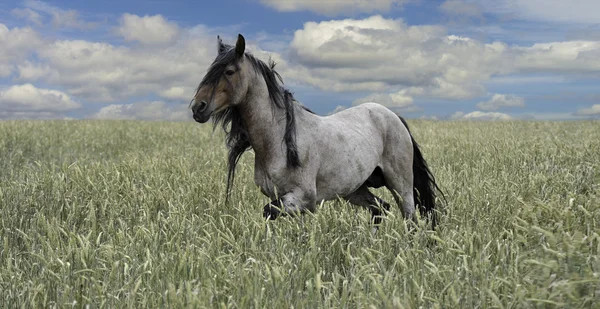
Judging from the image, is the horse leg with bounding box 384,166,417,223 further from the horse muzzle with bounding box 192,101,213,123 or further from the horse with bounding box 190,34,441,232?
the horse muzzle with bounding box 192,101,213,123

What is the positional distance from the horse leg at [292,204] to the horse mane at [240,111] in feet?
0.83

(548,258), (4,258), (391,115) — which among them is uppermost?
(391,115)

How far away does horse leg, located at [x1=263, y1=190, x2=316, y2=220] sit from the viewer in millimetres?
4172

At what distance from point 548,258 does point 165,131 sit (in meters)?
16.7

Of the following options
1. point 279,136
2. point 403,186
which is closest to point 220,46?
point 279,136

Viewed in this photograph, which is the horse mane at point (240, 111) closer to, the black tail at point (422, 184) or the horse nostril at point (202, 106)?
the horse nostril at point (202, 106)

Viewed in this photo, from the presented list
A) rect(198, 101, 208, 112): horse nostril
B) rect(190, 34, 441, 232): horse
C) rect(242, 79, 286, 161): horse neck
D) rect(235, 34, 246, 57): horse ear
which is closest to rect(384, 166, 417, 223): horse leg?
rect(190, 34, 441, 232): horse

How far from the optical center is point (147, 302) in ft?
9.70

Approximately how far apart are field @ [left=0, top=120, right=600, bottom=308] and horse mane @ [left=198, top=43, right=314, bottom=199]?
1.93 ft

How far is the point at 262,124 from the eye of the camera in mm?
4430

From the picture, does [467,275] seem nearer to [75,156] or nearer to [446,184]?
[446,184]

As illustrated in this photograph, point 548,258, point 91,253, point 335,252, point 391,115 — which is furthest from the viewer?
point 391,115

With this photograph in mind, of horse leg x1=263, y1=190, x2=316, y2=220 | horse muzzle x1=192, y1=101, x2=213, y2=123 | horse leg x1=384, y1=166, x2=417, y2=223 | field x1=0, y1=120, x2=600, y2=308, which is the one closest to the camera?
field x1=0, y1=120, x2=600, y2=308

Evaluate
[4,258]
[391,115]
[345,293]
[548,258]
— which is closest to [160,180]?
[4,258]
